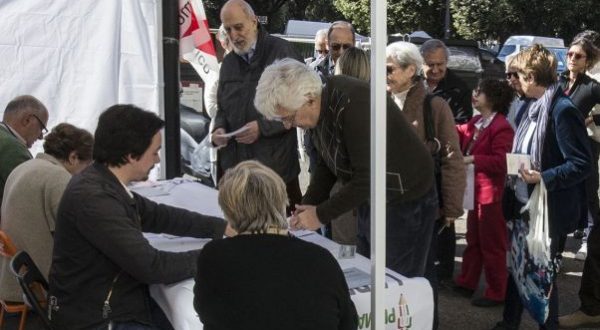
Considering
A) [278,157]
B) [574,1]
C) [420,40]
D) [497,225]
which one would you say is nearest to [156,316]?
[278,157]

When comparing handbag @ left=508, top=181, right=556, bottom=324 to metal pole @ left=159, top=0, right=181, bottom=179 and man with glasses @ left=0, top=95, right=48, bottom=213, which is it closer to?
metal pole @ left=159, top=0, right=181, bottom=179

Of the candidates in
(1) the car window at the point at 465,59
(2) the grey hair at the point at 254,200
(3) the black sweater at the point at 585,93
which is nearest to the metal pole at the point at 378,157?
(2) the grey hair at the point at 254,200

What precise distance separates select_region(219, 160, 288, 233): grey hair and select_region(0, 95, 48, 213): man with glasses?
2.01 metres

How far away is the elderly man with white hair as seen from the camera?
2545 millimetres

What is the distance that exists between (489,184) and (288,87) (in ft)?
7.03

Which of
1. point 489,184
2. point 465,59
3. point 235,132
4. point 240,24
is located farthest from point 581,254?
point 465,59

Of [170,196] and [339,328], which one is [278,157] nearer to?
[170,196]

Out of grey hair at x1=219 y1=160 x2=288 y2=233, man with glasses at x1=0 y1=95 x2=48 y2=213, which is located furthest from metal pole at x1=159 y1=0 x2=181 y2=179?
grey hair at x1=219 y1=160 x2=288 y2=233

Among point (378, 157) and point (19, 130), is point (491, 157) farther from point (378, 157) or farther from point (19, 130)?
point (19, 130)

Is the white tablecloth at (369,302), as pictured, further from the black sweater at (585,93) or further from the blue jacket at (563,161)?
the black sweater at (585,93)

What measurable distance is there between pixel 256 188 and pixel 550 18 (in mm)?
31826

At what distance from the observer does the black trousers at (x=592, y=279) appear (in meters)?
3.98

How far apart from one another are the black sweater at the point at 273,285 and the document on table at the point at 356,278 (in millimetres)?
393

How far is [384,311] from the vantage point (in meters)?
2.12
